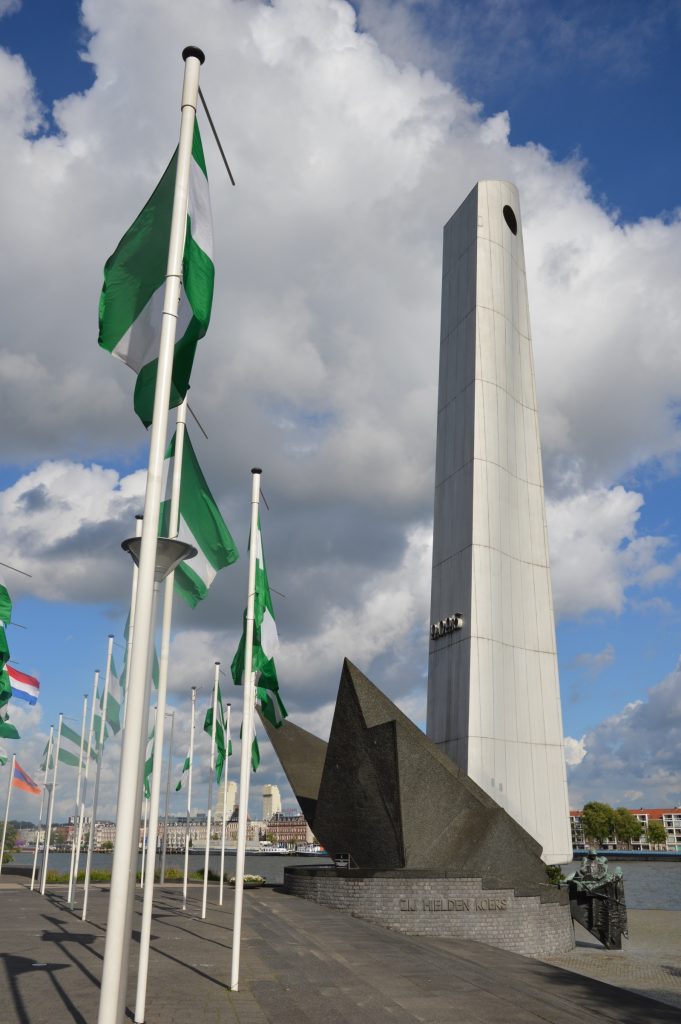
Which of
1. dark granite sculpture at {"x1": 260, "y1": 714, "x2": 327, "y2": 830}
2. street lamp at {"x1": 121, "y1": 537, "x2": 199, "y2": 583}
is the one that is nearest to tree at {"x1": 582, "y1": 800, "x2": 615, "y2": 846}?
dark granite sculpture at {"x1": 260, "y1": 714, "x2": 327, "y2": 830}

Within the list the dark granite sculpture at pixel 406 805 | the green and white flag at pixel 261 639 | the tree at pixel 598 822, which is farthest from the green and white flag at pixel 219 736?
the tree at pixel 598 822

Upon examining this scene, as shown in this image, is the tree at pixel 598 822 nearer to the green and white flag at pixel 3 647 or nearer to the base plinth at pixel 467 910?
the base plinth at pixel 467 910

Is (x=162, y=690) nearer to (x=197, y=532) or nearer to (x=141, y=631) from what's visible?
(x=197, y=532)

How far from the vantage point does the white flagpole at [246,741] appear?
41.6 feet

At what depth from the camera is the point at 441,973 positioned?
587 inches

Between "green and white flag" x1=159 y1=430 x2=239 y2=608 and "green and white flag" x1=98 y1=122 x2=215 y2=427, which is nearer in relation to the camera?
"green and white flag" x1=98 y1=122 x2=215 y2=427

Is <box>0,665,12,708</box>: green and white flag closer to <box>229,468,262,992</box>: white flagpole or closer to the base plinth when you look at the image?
the base plinth

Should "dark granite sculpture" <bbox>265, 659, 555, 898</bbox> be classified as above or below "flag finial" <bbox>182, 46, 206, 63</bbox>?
below

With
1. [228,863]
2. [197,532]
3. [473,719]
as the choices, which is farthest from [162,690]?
[228,863]

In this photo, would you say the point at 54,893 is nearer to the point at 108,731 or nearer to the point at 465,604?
the point at 108,731

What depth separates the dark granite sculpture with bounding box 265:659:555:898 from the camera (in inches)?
946

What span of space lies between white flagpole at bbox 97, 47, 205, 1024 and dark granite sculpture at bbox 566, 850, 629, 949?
1947 centimetres

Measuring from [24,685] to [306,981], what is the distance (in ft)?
63.3

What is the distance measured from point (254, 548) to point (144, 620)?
7.86 m
